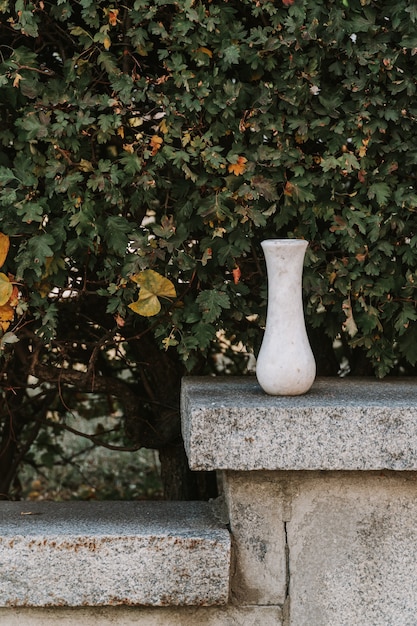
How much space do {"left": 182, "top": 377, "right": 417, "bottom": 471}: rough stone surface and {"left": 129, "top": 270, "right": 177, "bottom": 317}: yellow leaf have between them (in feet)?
1.07

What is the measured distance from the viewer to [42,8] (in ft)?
7.27

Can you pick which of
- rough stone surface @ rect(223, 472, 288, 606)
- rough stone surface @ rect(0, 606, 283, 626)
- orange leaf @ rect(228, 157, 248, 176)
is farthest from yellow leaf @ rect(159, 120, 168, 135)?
rough stone surface @ rect(0, 606, 283, 626)

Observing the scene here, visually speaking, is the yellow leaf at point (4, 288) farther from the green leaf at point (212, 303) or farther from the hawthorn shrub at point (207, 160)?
the green leaf at point (212, 303)

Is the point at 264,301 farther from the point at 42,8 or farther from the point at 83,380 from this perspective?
the point at 42,8

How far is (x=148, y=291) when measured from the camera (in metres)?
2.28

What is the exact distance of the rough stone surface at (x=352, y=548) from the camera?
2.13m

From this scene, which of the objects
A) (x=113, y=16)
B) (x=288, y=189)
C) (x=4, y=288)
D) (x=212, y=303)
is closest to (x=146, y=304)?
(x=212, y=303)

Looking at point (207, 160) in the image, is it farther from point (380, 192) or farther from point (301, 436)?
point (301, 436)

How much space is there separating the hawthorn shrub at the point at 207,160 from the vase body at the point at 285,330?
131 mm

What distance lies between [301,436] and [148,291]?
57cm

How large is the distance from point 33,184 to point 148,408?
0.98 m

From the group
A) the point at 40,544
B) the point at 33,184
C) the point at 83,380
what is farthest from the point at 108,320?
the point at 40,544

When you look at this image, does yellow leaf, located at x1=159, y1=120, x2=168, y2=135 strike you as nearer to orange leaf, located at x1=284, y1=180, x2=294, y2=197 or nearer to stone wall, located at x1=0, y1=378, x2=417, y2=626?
orange leaf, located at x1=284, y1=180, x2=294, y2=197

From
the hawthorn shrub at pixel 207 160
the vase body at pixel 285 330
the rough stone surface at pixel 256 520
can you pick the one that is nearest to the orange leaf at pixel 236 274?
the hawthorn shrub at pixel 207 160
